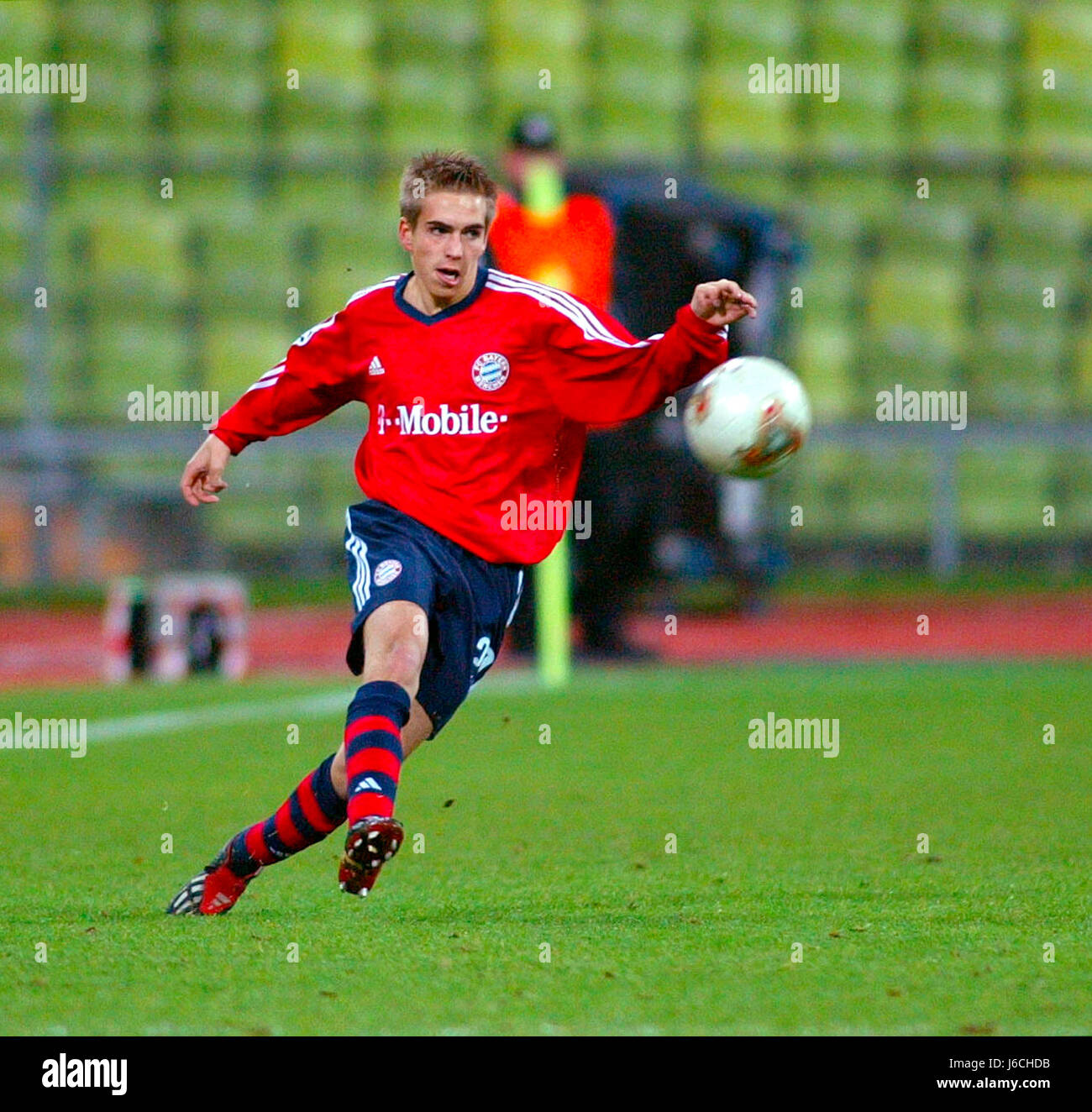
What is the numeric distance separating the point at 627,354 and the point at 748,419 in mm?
344

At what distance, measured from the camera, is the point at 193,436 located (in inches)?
593

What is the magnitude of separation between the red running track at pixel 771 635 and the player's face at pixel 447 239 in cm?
787

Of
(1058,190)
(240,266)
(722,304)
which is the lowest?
(722,304)

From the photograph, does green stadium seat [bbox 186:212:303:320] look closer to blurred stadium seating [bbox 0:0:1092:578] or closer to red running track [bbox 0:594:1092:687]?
blurred stadium seating [bbox 0:0:1092:578]

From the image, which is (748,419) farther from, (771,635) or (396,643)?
(771,635)

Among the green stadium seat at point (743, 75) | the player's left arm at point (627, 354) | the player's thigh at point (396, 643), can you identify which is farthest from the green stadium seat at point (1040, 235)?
the player's thigh at point (396, 643)

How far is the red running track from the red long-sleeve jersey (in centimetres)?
774

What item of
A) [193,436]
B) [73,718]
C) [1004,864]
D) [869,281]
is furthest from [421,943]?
[869,281]

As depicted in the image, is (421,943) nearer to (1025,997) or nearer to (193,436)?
(1025,997)

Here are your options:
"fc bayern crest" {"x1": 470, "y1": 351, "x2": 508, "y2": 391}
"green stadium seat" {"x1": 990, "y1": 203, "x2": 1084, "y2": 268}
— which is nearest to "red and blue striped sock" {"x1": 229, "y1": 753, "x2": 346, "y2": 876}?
"fc bayern crest" {"x1": 470, "y1": 351, "x2": 508, "y2": 391}

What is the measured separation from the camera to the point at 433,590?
4973 mm

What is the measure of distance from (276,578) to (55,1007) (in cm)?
1207

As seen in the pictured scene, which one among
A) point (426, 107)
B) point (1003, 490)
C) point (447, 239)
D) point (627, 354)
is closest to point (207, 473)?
point (447, 239)

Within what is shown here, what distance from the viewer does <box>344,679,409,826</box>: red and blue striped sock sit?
4.52 m
